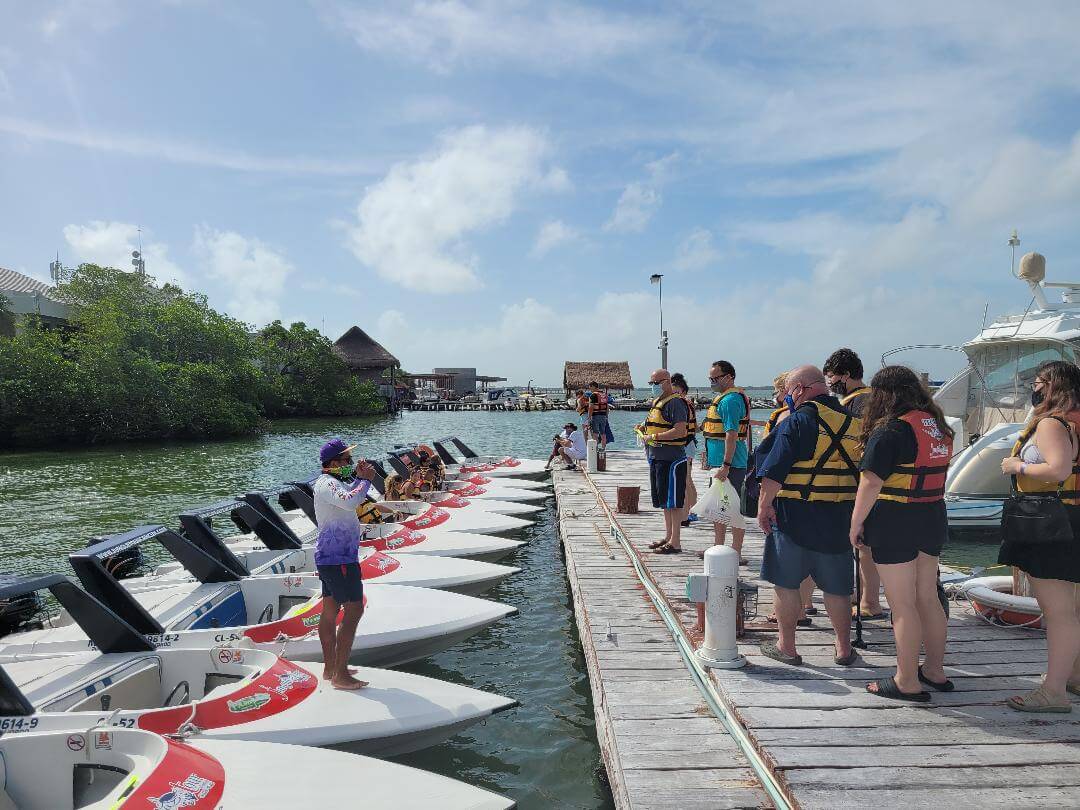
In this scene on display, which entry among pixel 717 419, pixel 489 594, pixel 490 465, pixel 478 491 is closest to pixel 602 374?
pixel 490 465

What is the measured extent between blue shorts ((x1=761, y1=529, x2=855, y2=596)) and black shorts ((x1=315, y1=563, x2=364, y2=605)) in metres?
2.97

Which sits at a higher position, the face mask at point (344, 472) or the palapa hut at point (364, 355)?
the palapa hut at point (364, 355)

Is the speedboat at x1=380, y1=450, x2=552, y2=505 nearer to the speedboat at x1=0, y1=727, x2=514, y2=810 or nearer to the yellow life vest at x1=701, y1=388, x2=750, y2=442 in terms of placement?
the yellow life vest at x1=701, y1=388, x2=750, y2=442

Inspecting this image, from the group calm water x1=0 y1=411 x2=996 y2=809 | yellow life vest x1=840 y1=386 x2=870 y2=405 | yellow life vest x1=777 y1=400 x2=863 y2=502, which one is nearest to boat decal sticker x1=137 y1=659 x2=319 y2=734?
calm water x1=0 y1=411 x2=996 y2=809

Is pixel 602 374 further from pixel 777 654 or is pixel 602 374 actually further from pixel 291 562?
pixel 777 654

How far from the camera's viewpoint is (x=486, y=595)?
1046 cm

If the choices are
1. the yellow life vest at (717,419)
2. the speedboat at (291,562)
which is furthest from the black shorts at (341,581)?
the yellow life vest at (717,419)

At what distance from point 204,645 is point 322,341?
224ft

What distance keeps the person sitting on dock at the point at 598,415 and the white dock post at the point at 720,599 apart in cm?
1397

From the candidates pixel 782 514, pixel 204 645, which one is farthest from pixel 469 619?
pixel 782 514

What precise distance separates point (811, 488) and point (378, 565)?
20.6 feet

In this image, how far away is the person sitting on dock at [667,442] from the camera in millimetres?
Answer: 7645

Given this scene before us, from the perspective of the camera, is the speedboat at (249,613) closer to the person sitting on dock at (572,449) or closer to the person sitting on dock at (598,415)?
the person sitting on dock at (598,415)

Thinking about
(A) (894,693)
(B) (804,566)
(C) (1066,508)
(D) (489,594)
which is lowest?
(D) (489,594)
